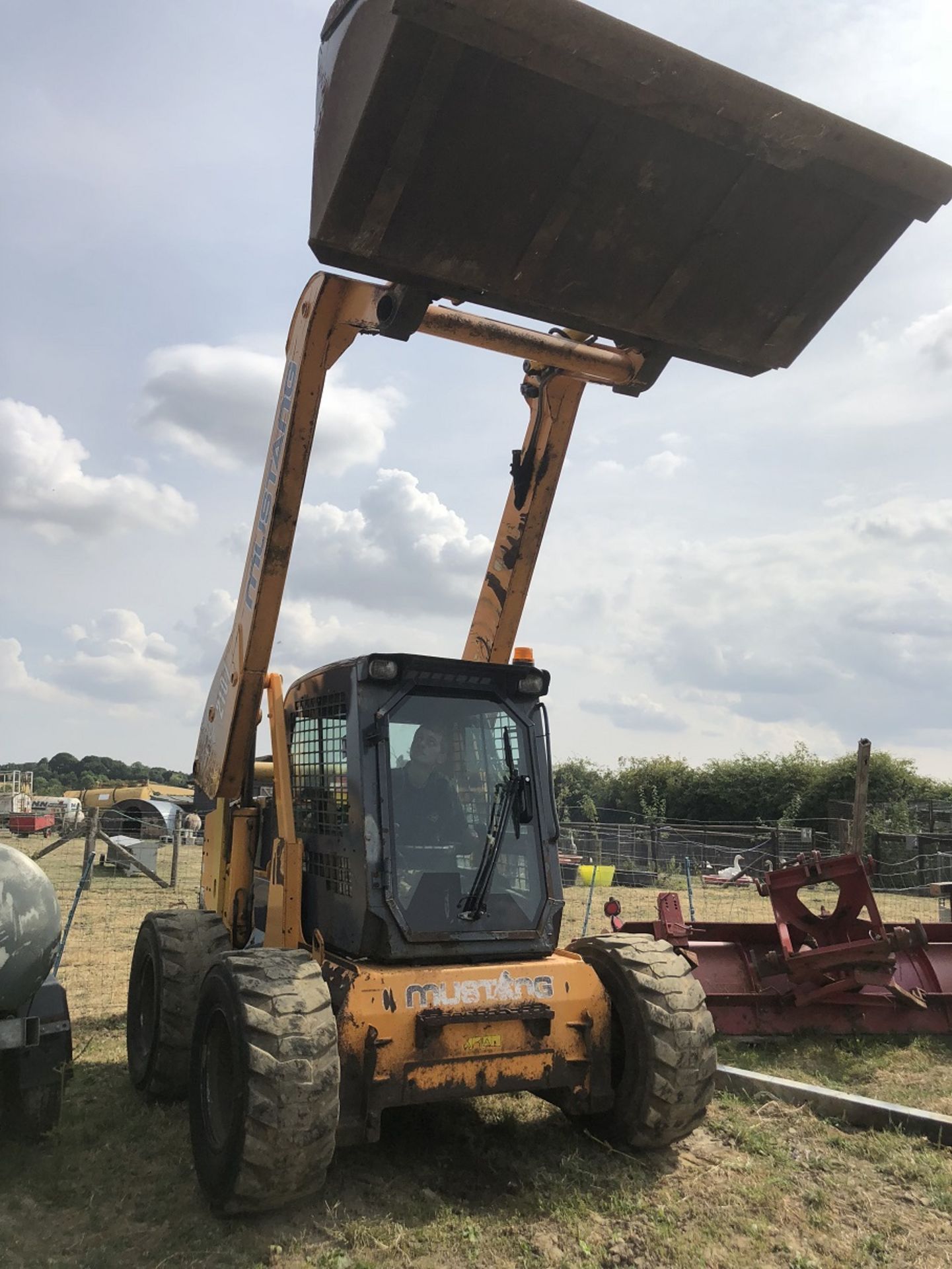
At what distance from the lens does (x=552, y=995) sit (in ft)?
16.5

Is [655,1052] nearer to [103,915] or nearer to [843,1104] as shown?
[843,1104]

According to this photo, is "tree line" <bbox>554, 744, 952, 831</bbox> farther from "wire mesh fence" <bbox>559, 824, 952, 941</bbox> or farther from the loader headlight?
the loader headlight

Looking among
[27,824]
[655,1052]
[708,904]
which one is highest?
[27,824]

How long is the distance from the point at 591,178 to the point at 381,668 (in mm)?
2573

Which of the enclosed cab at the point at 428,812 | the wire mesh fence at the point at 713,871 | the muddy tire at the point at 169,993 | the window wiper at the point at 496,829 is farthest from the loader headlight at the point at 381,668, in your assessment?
the wire mesh fence at the point at 713,871

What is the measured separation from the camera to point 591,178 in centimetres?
415

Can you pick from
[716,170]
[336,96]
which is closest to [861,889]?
[716,170]

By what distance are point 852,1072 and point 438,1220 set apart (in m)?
3.75

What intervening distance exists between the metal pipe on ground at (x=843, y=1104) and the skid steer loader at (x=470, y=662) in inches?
53.1

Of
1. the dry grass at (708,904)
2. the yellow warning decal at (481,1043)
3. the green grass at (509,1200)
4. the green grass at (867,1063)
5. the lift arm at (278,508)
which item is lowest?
the green grass at (509,1200)

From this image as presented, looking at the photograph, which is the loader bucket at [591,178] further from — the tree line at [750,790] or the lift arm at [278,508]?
the tree line at [750,790]

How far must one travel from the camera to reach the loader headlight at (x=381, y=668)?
16.9ft

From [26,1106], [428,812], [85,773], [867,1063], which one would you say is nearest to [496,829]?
[428,812]

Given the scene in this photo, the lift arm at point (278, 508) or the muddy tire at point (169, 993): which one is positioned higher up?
the lift arm at point (278, 508)
